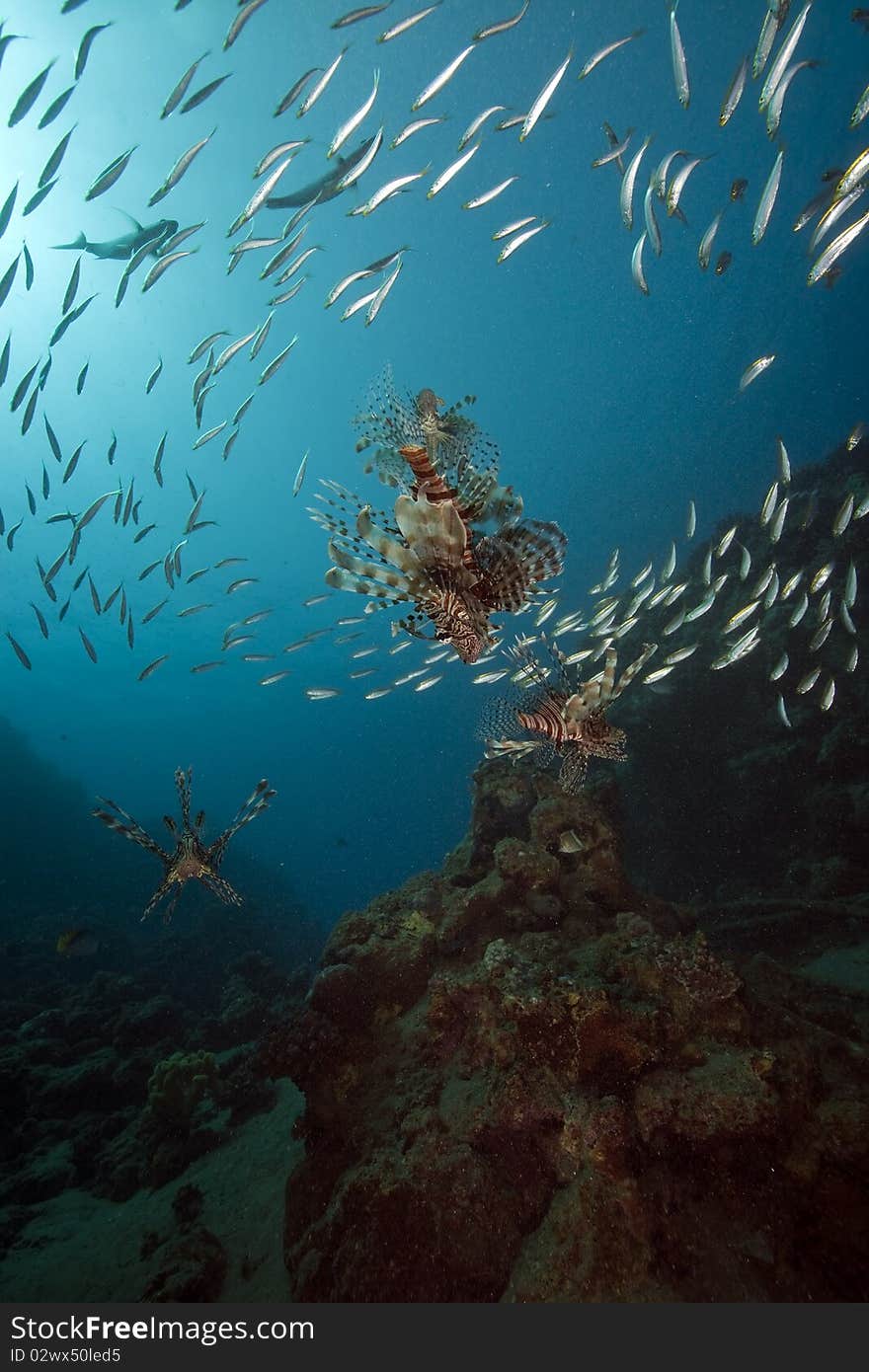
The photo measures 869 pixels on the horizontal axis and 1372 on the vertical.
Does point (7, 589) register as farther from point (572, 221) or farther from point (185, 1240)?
point (185, 1240)

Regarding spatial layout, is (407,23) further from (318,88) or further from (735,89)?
→ (735,89)

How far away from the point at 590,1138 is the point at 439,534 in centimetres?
371

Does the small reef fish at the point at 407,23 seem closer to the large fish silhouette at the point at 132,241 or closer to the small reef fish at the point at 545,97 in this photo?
the small reef fish at the point at 545,97

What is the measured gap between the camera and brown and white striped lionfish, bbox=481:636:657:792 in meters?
4.89

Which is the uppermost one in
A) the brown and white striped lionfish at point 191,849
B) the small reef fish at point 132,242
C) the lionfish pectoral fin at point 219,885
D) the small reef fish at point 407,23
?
the small reef fish at point 132,242

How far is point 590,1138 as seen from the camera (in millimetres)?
3234

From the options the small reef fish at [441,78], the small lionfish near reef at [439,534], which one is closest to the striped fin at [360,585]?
the small lionfish near reef at [439,534]

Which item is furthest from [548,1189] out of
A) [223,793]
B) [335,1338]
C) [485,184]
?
[223,793]

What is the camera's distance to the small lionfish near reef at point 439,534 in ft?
11.4

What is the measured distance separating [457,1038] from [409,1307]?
1.44 metres

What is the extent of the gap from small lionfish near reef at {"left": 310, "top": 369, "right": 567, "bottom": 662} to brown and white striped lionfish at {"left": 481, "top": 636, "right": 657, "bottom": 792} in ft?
3.70

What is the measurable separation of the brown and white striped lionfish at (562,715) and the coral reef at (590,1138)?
1.55 m

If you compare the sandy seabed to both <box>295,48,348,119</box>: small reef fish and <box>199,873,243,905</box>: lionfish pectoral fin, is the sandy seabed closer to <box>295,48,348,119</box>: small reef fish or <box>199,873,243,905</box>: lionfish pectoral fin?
<box>199,873,243,905</box>: lionfish pectoral fin

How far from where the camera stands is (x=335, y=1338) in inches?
128
